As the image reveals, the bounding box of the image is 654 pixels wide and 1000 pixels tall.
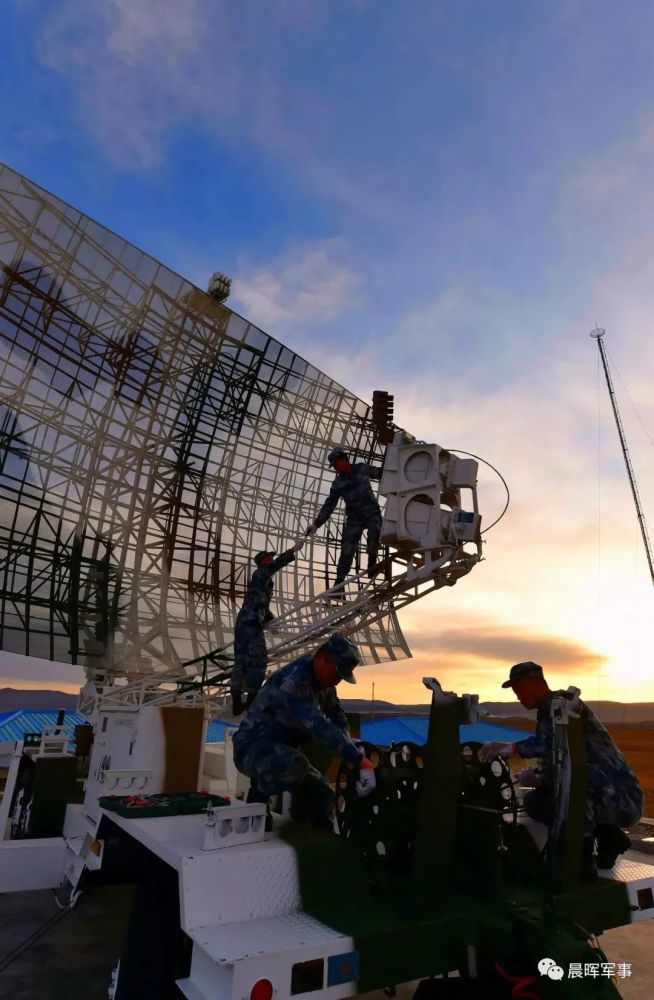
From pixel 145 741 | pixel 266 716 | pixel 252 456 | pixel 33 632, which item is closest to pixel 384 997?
pixel 266 716

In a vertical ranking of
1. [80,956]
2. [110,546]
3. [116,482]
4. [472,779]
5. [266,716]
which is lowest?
[80,956]

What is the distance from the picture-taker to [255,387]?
14805 mm

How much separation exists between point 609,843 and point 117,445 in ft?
35.8

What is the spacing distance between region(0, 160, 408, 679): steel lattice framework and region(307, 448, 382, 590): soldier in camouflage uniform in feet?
13.7

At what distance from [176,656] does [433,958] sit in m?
9.88

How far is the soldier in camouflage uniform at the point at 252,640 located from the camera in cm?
895

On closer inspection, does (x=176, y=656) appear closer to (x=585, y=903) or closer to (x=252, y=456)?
(x=252, y=456)

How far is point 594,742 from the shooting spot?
461cm

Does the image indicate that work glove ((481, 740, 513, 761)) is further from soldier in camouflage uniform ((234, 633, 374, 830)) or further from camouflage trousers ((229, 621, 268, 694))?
camouflage trousers ((229, 621, 268, 694))

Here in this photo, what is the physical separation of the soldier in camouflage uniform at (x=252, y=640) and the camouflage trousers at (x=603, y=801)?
201 inches

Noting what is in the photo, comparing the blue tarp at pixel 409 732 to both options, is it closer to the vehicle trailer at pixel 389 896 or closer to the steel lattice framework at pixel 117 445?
the steel lattice framework at pixel 117 445

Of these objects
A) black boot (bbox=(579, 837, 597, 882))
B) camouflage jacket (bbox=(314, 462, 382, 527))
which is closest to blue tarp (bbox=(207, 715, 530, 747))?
camouflage jacket (bbox=(314, 462, 382, 527))

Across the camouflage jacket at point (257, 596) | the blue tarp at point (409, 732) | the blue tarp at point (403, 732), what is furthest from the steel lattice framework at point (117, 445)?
the blue tarp at point (409, 732)

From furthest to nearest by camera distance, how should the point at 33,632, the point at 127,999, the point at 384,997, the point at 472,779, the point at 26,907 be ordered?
the point at 33,632 < the point at 26,907 < the point at 384,997 < the point at 472,779 < the point at 127,999
